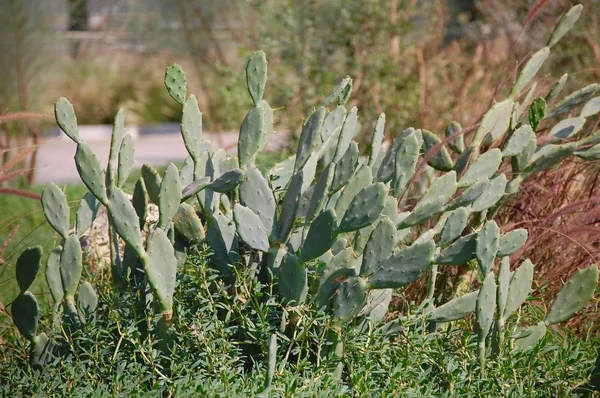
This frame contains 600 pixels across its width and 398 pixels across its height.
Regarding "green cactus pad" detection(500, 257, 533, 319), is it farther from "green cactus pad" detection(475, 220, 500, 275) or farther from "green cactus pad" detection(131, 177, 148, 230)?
"green cactus pad" detection(131, 177, 148, 230)

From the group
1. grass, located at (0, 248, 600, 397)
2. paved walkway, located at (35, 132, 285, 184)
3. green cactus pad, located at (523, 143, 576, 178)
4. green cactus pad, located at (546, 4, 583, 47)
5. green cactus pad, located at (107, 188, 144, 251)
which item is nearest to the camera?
grass, located at (0, 248, 600, 397)

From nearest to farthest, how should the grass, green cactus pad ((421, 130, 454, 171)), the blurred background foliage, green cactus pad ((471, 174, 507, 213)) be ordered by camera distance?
1. the grass
2. green cactus pad ((471, 174, 507, 213))
3. green cactus pad ((421, 130, 454, 171))
4. the blurred background foliage

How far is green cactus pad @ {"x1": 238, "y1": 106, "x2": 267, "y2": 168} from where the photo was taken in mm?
3273

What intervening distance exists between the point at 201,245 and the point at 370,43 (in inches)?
250

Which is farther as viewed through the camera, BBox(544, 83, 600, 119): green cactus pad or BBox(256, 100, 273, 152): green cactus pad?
BBox(544, 83, 600, 119): green cactus pad

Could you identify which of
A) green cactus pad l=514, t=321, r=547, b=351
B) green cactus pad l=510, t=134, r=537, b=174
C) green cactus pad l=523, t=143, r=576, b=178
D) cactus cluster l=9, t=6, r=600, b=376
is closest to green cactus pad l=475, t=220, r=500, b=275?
cactus cluster l=9, t=6, r=600, b=376

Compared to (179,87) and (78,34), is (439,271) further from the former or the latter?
(78,34)

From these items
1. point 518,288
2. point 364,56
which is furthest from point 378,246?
point 364,56

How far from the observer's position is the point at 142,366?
303cm

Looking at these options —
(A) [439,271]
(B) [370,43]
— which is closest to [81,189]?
(B) [370,43]

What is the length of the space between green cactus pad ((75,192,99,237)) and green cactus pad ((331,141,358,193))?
955 millimetres

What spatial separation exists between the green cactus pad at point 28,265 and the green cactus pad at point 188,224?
51cm

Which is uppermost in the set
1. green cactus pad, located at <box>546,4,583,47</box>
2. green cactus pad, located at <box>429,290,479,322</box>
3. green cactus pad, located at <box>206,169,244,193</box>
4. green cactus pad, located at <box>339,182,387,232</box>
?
green cactus pad, located at <box>546,4,583,47</box>

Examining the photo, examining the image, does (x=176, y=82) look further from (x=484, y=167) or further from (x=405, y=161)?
(x=484, y=167)
